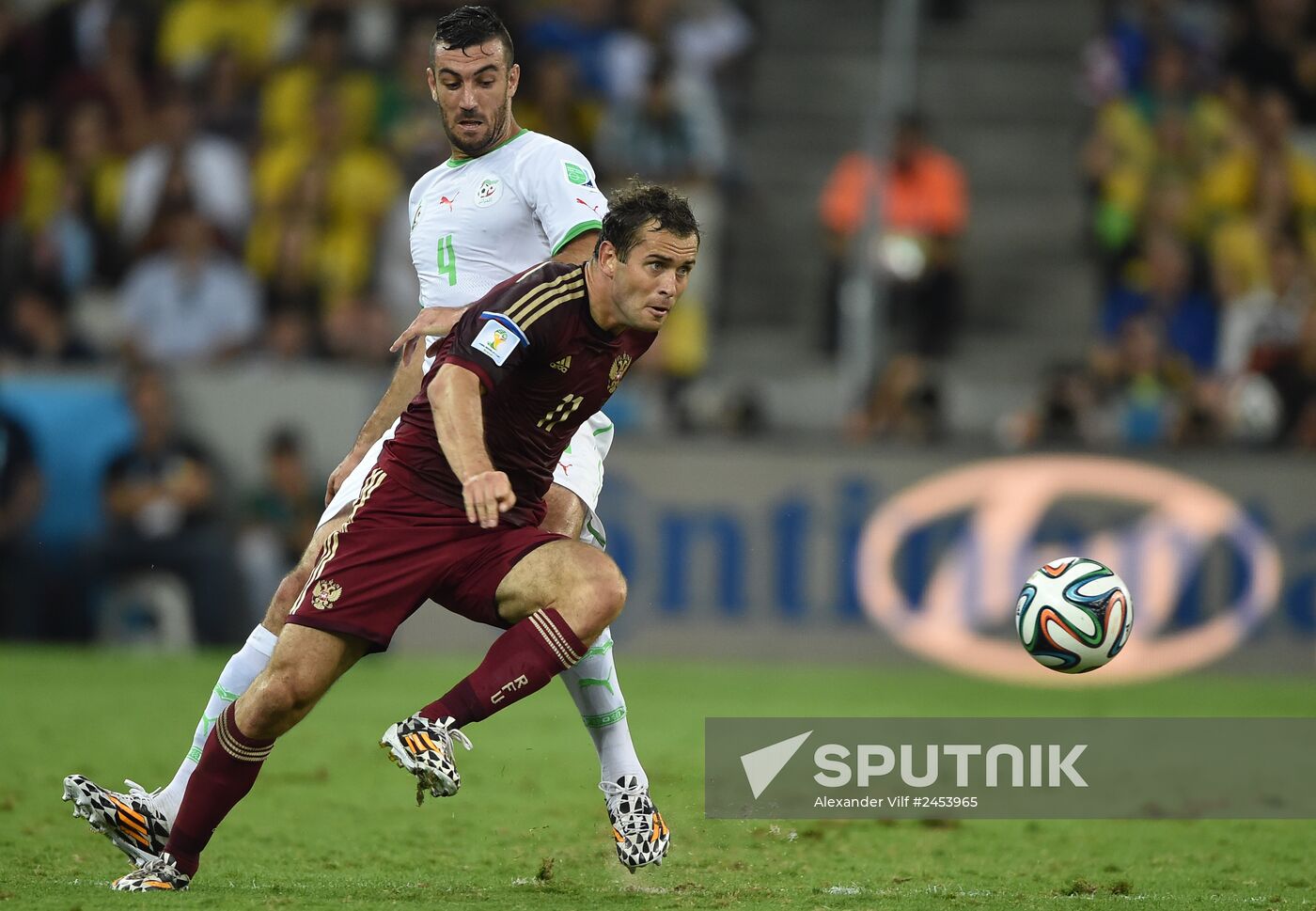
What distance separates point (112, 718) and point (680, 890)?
5158mm

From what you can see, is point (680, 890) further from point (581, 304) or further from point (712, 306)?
point (712, 306)

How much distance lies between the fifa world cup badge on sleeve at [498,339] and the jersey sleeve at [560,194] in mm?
Result: 878

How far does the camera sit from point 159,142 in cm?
1617

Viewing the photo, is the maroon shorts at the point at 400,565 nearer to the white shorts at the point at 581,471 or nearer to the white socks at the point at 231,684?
the white shorts at the point at 581,471

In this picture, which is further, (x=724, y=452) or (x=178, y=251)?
(x=178, y=251)

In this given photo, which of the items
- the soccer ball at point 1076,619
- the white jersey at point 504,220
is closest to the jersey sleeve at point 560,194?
the white jersey at point 504,220

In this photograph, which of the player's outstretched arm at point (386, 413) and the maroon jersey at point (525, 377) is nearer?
the maroon jersey at point (525, 377)

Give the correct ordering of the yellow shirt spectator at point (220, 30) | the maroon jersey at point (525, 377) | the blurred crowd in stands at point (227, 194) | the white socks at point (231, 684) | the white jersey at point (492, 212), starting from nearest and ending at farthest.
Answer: the maroon jersey at point (525, 377) < the white socks at point (231, 684) < the white jersey at point (492, 212) < the blurred crowd in stands at point (227, 194) < the yellow shirt spectator at point (220, 30)

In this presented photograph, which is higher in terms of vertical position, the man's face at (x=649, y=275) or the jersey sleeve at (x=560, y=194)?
the jersey sleeve at (x=560, y=194)

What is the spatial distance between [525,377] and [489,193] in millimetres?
1139

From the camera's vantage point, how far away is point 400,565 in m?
6.21

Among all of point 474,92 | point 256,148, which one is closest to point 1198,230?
point 256,148

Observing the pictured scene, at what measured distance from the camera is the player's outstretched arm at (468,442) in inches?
232

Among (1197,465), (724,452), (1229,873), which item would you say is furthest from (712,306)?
(1229,873)
